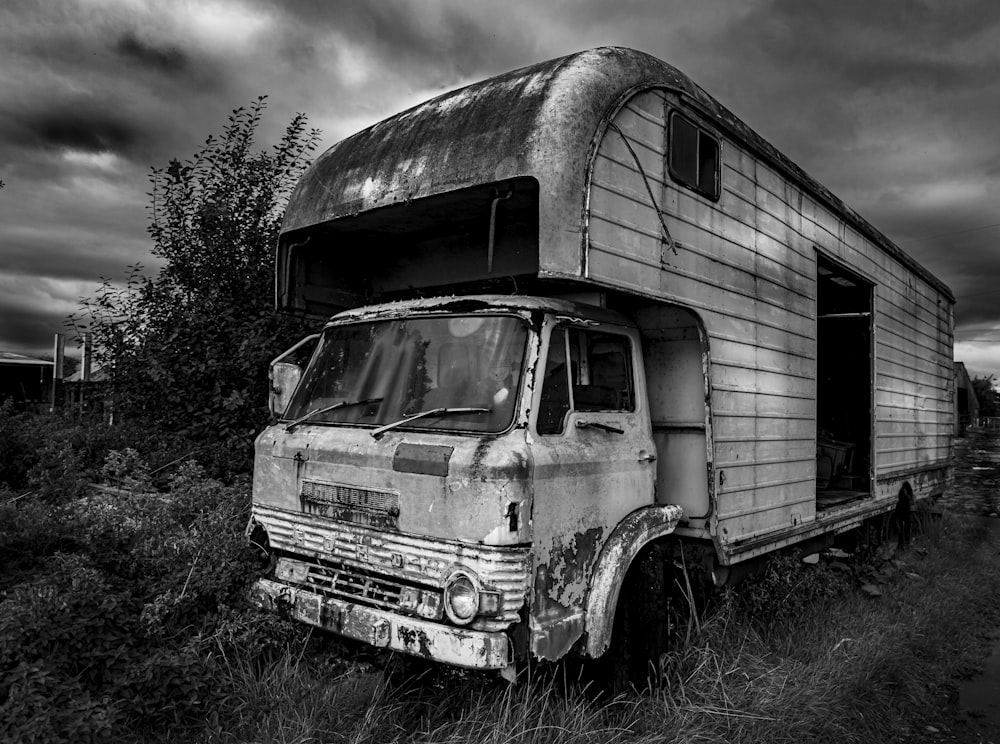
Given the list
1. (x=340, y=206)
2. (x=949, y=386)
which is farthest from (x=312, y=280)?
(x=949, y=386)

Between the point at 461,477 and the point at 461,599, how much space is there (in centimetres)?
52

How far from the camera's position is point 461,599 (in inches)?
126

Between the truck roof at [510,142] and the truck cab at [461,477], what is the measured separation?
572 mm

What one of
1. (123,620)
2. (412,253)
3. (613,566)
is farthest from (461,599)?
(412,253)

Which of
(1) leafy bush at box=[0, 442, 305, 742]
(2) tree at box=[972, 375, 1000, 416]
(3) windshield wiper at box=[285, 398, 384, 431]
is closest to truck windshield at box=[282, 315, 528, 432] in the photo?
(3) windshield wiper at box=[285, 398, 384, 431]

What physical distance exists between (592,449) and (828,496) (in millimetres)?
4338

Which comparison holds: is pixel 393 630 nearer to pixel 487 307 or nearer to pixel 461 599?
pixel 461 599

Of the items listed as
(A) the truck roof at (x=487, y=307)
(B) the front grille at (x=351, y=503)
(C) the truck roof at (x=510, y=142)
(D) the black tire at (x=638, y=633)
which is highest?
(C) the truck roof at (x=510, y=142)

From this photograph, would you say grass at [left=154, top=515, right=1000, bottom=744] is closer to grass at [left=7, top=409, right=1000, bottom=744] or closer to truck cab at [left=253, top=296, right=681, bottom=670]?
grass at [left=7, top=409, right=1000, bottom=744]

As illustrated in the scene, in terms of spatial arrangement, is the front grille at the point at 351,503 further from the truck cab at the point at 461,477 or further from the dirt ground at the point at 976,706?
the dirt ground at the point at 976,706

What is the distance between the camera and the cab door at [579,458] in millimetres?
3320

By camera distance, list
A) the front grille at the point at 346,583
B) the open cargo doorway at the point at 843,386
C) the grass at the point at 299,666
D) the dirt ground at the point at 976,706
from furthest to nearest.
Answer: the open cargo doorway at the point at 843,386
the dirt ground at the point at 976,706
the front grille at the point at 346,583
the grass at the point at 299,666

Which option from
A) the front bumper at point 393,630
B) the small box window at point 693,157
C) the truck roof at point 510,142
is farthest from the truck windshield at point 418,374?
the small box window at point 693,157

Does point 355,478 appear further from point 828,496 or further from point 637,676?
point 828,496
